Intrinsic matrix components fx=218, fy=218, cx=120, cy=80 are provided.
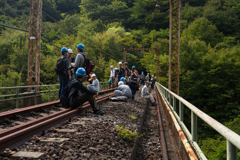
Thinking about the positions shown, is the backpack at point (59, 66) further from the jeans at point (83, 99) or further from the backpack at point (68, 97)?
the jeans at point (83, 99)

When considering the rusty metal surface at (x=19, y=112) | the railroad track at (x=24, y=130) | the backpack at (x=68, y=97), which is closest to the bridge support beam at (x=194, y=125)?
the railroad track at (x=24, y=130)

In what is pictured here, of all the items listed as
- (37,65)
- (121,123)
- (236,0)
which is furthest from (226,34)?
(121,123)

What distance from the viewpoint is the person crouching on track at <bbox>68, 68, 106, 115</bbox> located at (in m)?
6.80

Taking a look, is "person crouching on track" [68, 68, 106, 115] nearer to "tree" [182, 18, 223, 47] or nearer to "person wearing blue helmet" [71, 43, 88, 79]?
"person wearing blue helmet" [71, 43, 88, 79]

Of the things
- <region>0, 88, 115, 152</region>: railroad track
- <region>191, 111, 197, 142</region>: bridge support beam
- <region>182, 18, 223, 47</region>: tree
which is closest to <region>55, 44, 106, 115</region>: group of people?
<region>0, 88, 115, 152</region>: railroad track

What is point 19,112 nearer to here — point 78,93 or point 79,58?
point 78,93

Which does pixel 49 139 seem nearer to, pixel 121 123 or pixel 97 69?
pixel 121 123

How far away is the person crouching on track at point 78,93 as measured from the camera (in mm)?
6801

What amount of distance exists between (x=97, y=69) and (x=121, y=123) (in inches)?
1849

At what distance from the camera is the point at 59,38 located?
7212 centimetres

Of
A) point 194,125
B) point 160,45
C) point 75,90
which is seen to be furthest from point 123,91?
point 160,45

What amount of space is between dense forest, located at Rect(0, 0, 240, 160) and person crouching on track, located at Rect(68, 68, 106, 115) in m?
3.84

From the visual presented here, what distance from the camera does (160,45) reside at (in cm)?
6500

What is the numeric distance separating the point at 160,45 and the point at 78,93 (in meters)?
60.1
